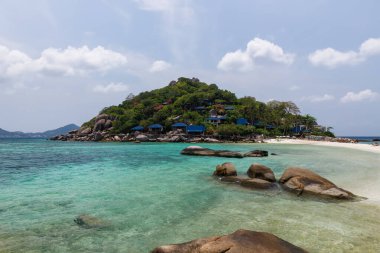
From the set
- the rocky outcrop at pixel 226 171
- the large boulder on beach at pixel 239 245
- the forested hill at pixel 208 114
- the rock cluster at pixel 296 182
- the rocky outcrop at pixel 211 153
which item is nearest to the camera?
the large boulder on beach at pixel 239 245

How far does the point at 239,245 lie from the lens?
4.89 meters

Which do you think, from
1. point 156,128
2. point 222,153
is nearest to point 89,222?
point 222,153

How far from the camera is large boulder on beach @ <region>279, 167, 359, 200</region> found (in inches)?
421

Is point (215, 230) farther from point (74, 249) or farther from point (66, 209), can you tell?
point (66, 209)

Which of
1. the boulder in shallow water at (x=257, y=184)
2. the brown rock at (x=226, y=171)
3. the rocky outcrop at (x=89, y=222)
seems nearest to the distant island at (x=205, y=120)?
the brown rock at (x=226, y=171)

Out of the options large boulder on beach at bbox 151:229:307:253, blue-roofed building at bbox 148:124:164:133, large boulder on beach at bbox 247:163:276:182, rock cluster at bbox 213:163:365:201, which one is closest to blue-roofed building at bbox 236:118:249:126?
blue-roofed building at bbox 148:124:164:133

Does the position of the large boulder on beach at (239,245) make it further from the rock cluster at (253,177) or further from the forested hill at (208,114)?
the forested hill at (208,114)

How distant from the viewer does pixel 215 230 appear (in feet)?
23.8

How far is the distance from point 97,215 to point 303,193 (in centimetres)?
873

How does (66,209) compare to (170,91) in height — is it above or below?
below

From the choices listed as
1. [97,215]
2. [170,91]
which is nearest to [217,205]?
[97,215]

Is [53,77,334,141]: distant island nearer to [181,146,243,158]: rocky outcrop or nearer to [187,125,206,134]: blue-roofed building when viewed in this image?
[187,125,206,134]: blue-roofed building

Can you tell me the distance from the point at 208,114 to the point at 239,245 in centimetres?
8123

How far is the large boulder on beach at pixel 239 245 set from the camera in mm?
4845
